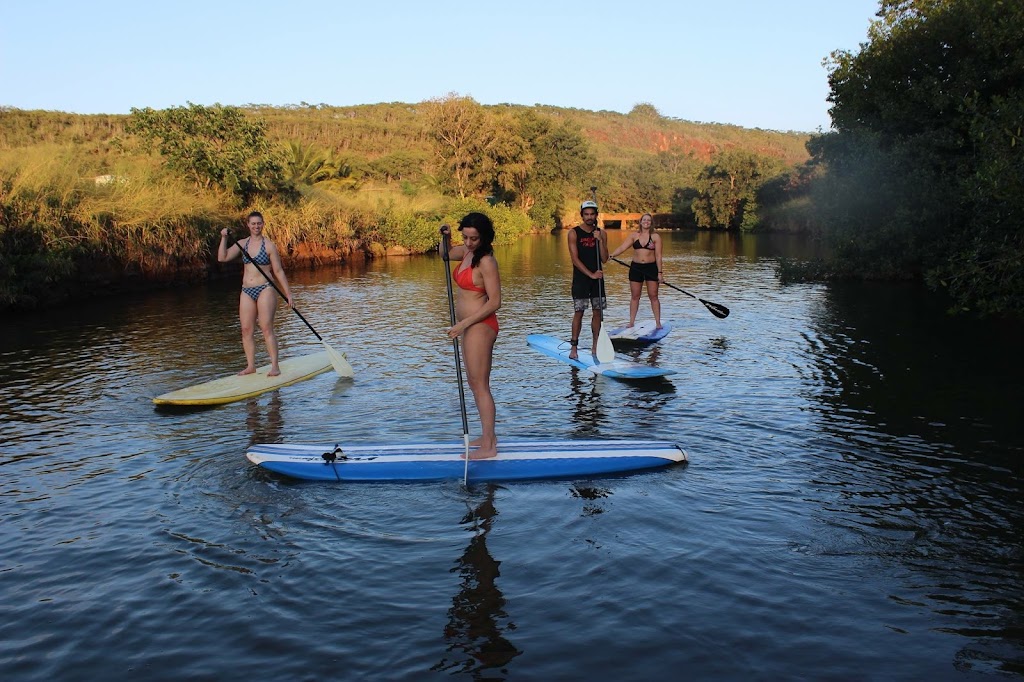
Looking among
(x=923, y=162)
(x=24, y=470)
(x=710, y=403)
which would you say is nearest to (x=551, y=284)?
(x=923, y=162)

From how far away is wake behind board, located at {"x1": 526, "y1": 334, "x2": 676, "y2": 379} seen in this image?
9758 mm

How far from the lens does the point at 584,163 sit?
2504 inches

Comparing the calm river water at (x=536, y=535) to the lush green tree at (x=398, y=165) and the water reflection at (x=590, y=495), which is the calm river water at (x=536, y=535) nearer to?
the water reflection at (x=590, y=495)

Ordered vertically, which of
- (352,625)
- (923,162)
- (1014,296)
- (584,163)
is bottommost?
(352,625)

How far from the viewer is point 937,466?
6559mm

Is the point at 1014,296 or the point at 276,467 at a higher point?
the point at 1014,296

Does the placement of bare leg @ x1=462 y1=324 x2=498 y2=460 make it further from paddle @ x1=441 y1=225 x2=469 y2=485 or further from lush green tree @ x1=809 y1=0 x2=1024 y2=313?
lush green tree @ x1=809 y1=0 x2=1024 y2=313

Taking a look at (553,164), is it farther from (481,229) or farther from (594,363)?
(481,229)

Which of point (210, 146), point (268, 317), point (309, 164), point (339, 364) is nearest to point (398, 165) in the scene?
point (309, 164)

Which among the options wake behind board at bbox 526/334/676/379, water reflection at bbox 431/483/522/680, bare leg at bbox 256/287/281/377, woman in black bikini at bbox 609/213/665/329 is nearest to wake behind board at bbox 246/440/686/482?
water reflection at bbox 431/483/522/680

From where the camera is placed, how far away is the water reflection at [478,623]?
12.6 feet

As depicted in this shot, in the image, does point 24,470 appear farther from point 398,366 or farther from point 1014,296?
point 1014,296

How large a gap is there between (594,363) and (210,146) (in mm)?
21188

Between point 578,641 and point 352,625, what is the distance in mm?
1238
